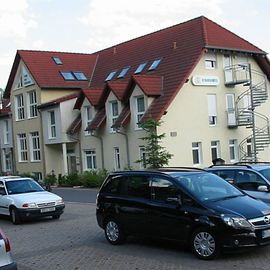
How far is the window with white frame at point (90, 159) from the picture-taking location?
119ft

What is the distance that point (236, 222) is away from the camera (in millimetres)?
9023

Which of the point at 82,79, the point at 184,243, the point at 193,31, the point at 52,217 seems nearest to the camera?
the point at 184,243

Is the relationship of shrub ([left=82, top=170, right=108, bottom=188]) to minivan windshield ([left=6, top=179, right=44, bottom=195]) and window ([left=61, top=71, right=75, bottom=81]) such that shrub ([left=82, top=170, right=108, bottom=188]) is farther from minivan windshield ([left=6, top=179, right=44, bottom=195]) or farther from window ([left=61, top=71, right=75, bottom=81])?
minivan windshield ([left=6, top=179, right=44, bottom=195])

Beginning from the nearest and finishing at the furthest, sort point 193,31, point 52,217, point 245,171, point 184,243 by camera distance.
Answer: point 184,243
point 245,171
point 52,217
point 193,31

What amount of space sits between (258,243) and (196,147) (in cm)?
2323

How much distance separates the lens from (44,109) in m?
39.8

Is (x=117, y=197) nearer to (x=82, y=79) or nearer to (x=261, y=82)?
(x=261, y=82)

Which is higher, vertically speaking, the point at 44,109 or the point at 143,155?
the point at 44,109

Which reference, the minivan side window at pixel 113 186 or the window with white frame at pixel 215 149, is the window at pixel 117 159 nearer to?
the window with white frame at pixel 215 149

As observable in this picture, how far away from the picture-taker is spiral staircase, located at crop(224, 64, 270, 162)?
3338cm

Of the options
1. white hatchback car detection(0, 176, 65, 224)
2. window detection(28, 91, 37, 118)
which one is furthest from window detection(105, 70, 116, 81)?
white hatchback car detection(0, 176, 65, 224)

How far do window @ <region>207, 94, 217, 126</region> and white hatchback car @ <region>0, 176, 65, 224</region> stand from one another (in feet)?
56.6

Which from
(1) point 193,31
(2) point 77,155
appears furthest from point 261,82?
(2) point 77,155

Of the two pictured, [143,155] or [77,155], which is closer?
[143,155]
